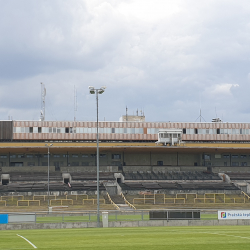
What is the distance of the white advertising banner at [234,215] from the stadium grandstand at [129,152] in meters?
44.9

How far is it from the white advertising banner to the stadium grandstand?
1769 inches

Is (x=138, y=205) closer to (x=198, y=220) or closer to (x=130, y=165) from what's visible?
(x=198, y=220)

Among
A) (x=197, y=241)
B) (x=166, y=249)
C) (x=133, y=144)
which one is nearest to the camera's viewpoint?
(x=166, y=249)

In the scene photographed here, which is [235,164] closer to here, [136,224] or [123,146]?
[123,146]

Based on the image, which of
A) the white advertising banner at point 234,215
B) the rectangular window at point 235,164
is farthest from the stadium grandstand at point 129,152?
the white advertising banner at point 234,215

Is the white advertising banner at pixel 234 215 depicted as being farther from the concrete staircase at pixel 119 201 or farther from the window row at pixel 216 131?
the window row at pixel 216 131

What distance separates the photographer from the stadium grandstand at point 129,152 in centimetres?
9231

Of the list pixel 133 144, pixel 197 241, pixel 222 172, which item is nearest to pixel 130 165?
pixel 133 144

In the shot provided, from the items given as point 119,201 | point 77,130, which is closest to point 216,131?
point 77,130

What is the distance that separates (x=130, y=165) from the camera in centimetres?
10219

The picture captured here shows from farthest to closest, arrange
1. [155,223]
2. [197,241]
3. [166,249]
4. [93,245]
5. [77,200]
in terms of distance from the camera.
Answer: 1. [77,200]
2. [155,223]
3. [197,241]
4. [93,245]
5. [166,249]

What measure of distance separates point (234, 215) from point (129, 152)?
6039 cm

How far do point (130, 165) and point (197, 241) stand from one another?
7789cm

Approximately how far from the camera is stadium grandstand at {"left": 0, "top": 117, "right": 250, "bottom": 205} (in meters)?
92.3
